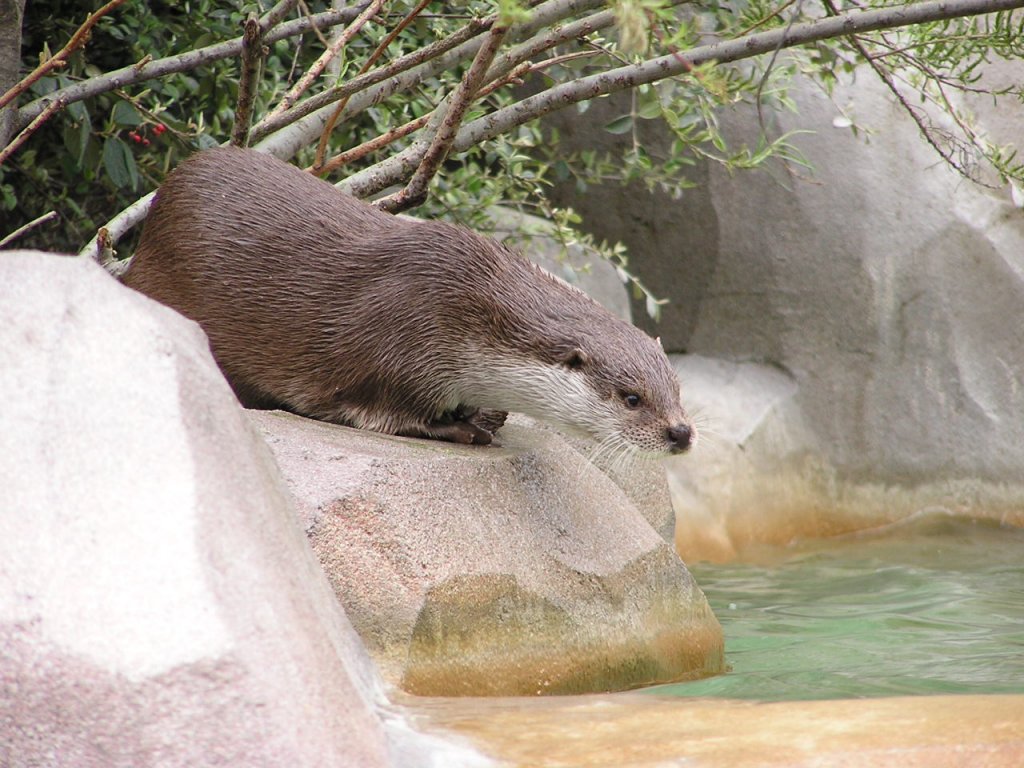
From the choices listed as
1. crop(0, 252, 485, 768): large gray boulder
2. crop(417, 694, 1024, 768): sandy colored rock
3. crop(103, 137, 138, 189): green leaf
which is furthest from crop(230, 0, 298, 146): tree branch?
crop(417, 694, 1024, 768): sandy colored rock

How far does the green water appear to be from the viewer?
129 inches

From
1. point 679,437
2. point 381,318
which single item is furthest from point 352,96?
point 679,437

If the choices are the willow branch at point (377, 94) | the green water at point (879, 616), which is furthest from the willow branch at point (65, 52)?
the green water at point (879, 616)

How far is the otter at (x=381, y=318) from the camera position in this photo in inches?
130

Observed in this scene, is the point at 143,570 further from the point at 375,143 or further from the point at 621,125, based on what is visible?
the point at 621,125

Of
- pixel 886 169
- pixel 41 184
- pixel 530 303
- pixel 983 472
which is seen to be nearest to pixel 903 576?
pixel 983 472

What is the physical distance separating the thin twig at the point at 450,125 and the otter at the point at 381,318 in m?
0.20

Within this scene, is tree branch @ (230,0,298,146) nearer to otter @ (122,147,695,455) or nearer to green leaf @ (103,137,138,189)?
otter @ (122,147,695,455)

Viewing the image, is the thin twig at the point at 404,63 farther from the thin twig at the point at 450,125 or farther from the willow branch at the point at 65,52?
the willow branch at the point at 65,52

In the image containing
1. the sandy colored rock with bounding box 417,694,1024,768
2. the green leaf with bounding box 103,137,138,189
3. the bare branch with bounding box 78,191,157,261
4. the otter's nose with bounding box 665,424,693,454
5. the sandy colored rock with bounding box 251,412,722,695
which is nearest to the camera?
the sandy colored rock with bounding box 417,694,1024,768

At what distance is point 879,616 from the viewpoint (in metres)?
4.53

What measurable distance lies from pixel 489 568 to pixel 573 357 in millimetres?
592

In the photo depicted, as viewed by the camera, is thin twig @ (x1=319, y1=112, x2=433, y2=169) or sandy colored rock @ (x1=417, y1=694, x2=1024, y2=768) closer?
sandy colored rock @ (x1=417, y1=694, x2=1024, y2=768)

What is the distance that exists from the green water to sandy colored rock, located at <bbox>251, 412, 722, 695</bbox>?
20 centimetres
